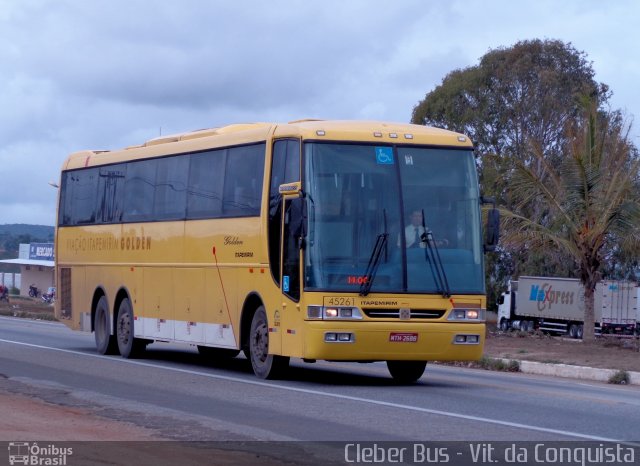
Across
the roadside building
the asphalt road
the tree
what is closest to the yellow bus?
the asphalt road

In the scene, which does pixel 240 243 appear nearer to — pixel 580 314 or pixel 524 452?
pixel 524 452

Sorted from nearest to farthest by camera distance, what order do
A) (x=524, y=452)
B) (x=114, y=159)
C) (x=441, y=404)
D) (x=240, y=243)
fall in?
1. (x=524, y=452)
2. (x=441, y=404)
3. (x=240, y=243)
4. (x=114, y=159)

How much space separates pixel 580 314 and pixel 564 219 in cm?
2496

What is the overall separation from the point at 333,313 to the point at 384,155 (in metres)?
2.54

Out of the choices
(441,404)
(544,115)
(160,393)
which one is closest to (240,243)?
(160,393)

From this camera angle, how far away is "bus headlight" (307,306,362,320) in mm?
15742

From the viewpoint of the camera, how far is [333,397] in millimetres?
15039

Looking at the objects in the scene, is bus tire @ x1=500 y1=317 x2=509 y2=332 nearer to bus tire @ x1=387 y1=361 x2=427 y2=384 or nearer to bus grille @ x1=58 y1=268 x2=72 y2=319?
bus grille @ x1=58 y1=268 x2=72 y2=319

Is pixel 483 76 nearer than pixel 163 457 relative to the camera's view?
No

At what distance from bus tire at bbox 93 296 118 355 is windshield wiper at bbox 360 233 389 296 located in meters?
8.79

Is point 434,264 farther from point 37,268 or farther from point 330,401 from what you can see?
point 37,268

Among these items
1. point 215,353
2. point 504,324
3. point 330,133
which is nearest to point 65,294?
point 215,353

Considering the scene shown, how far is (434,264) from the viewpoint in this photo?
16.2 m

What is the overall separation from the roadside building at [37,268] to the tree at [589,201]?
71.7m
